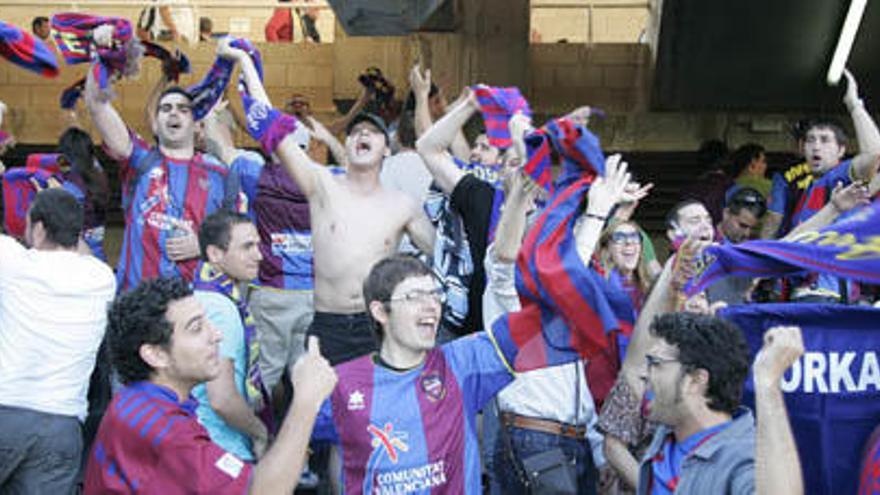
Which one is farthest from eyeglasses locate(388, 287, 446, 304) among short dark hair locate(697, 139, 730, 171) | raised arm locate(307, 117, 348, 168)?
short dark hair locate(697, 139, 730, 171)

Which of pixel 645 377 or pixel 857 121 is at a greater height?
pixel 857 121

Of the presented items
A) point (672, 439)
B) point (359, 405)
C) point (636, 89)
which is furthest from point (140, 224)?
point (636, 89)

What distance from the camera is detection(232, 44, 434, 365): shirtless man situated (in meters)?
6.93

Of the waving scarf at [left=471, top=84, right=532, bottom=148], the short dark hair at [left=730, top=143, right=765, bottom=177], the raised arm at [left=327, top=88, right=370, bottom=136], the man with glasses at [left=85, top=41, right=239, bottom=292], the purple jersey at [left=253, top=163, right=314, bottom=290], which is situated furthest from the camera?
the raised arm at [left=327, top=88, right=370, bottom=136]

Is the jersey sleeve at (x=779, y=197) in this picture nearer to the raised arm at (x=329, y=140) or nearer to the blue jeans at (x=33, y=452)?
the raised arm at (x=329, y=140)

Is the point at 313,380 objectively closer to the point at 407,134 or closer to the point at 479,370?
the point at 479,370

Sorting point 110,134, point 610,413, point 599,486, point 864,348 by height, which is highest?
point 110,134

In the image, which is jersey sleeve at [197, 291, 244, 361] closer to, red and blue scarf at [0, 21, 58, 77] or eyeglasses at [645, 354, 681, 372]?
red and blue scarf at [0, 21, 58, 77]

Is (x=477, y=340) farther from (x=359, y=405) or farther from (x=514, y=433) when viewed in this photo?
(x=514, y=433)

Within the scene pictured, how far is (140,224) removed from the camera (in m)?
7.82

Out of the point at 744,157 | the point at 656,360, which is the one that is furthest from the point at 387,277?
the point at 744,157

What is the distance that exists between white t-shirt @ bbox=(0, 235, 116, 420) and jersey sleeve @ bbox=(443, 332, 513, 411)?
2.06 metres

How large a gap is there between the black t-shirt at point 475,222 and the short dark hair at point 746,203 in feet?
5.70

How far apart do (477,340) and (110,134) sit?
3.38 m
